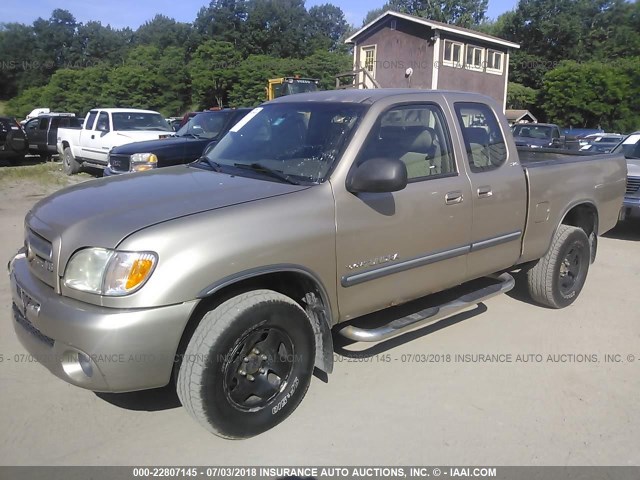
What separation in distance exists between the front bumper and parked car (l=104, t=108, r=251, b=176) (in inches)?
238

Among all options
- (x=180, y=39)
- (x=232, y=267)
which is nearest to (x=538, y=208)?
(x=232, y=267)

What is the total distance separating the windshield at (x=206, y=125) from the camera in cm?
1086

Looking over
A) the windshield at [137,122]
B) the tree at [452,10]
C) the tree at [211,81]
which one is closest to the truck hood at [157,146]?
the windshield at [137,122]

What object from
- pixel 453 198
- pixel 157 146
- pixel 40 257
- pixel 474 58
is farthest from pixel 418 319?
pixel 474 58

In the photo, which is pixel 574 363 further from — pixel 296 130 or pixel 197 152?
pixel 197 152

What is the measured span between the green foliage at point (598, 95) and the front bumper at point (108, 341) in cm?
4504

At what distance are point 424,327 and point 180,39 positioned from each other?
80.8m

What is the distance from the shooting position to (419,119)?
4090 mm

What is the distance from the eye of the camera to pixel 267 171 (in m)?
3.67

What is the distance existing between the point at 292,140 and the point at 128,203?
122cm

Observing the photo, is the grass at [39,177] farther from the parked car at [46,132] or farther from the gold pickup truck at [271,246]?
the gold pickup truck at [271,246]

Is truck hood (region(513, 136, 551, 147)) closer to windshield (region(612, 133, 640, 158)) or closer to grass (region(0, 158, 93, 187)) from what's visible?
windshield (region(612, 133, 640, 158))

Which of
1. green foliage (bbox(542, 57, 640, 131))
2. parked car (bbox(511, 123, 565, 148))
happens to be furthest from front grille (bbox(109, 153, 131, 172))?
green foliage (bbox(542, 57, 640, 131))

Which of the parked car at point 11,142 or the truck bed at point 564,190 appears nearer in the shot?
the truck bed at point 564,190
